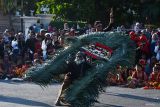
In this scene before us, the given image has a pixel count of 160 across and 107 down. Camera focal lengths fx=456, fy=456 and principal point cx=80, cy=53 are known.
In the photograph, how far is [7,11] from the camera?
129 feet

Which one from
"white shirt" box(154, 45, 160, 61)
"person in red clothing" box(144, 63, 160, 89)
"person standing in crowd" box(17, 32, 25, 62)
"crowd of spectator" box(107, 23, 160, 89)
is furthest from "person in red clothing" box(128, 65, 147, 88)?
"person standing in crowd" box(17, 32, 25, 62)

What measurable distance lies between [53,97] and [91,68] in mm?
8642

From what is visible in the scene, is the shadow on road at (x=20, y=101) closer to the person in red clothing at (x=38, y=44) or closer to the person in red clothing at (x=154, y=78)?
the person in red clothing at (x=154, y=78)

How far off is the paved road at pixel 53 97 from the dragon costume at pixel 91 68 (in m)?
6.73

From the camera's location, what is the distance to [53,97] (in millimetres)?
12141

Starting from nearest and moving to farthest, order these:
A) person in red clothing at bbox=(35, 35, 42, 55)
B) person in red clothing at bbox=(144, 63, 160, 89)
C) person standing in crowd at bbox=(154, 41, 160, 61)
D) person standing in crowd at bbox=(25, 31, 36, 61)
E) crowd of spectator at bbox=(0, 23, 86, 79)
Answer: person in red clothing at bbox=(144, 63, 160, 89), person standing in crowd at bbox=(154, 41, 160, 61), crowd of spectator at bbox=(0, 23, 86, 79), person in red clothing at bbox=(35, 35, 42, 55), person standing in crowd at bbox=(25, 31, 36, 61)

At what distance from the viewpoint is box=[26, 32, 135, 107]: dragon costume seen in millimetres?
3359

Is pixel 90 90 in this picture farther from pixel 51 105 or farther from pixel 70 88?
pixel 51 105

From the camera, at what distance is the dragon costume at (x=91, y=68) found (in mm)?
3359

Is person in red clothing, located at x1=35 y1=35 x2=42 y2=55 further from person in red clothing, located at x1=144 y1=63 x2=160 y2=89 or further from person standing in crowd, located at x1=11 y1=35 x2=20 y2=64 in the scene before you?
person in red clothing, located at x1=144 y1=63 x2=160 y2=89

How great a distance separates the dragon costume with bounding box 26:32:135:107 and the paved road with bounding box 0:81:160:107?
6733 mm


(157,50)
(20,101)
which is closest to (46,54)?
(20,101)

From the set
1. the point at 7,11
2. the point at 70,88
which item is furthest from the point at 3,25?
the point at 70,88

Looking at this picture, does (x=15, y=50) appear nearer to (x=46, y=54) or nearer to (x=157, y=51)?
(x=46, y=54)
